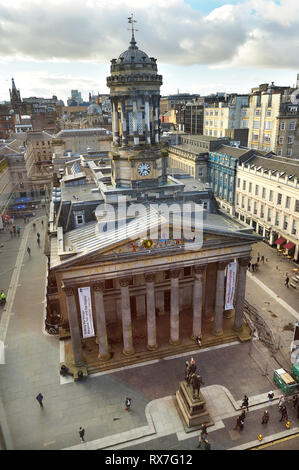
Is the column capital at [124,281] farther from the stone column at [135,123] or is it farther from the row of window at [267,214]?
the row of window at [267,214]

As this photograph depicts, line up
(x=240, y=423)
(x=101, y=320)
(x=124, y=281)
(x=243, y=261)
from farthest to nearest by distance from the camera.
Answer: (x=243, y=261), (x=101, y=320), (x=124, y=281), (x=240, y=423)

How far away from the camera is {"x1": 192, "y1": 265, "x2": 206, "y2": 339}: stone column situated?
32.2 m

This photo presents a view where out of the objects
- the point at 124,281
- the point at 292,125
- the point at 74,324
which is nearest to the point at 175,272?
the point at 124,281

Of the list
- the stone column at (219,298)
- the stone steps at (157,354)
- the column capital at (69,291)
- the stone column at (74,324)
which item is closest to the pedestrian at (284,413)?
the stone steps at (157,354)

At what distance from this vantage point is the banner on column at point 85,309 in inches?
1191

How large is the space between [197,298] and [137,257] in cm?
870

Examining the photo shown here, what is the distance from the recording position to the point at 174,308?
3309 cm

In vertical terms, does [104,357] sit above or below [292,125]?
below

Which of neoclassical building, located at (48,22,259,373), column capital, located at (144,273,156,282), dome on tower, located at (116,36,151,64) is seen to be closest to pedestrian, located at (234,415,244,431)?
neoclassical building, located at (48,22,259,373)

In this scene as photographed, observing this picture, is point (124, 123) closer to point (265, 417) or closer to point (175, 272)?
point (175, 272)

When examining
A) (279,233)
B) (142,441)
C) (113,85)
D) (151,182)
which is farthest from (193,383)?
(279,233)

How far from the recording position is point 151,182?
38.0 m

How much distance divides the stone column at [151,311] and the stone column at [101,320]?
448 cm

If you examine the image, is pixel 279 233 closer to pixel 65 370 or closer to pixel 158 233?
pixel 158 233
